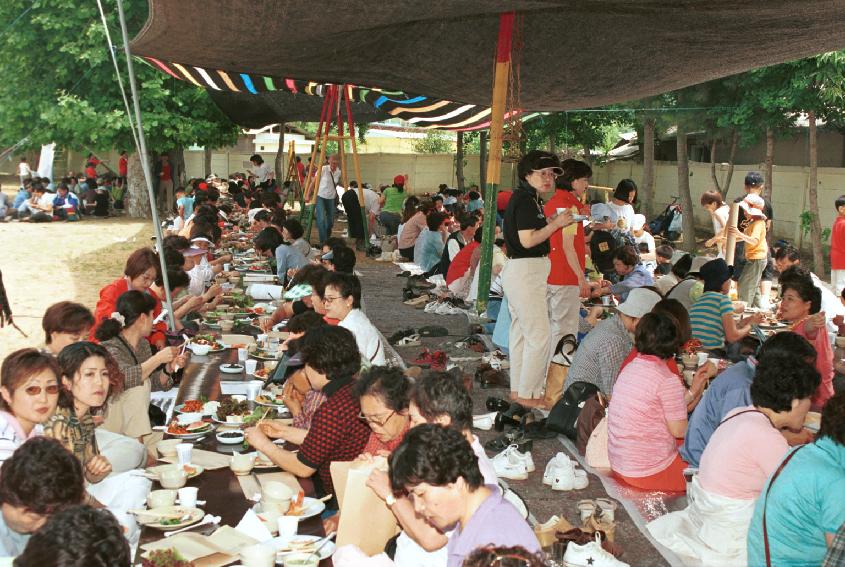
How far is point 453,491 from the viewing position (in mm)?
2789

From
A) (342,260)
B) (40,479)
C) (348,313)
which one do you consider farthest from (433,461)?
(342,260)

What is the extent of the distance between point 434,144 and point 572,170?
3871cm

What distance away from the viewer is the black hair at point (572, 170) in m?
7.77

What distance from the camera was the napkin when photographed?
3.35 metres

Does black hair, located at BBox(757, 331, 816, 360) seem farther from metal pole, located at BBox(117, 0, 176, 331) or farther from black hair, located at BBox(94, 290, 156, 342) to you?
metal pole, located at BBox(117, 0, 176, 331)

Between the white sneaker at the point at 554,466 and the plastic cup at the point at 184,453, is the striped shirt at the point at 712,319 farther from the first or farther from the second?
the plastic cup at the point at 184,453

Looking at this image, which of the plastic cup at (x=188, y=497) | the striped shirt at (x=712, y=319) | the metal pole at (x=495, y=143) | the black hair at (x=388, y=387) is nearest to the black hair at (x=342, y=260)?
the metal pole at (x=495, y=143)

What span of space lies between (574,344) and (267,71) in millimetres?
4774

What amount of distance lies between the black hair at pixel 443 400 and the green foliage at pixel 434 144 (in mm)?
42414

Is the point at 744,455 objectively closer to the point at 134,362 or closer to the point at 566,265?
the point at 134,362

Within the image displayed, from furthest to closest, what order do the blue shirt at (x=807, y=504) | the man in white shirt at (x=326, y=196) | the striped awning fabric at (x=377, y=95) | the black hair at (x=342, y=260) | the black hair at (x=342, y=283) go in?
1. the man in white shirt at (x=326, y=196)
2. the striped awning fabric at (x=377, y=95)
3. the black hair at (x=342, y=260)
4. the black hair at (x=342, y=283)
5. the blue shirt at (x=807, y=504)

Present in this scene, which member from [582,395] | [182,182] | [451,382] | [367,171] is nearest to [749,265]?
[582,395]

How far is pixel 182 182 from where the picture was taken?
99.7 ft

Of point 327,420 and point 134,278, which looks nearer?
point 327,420
